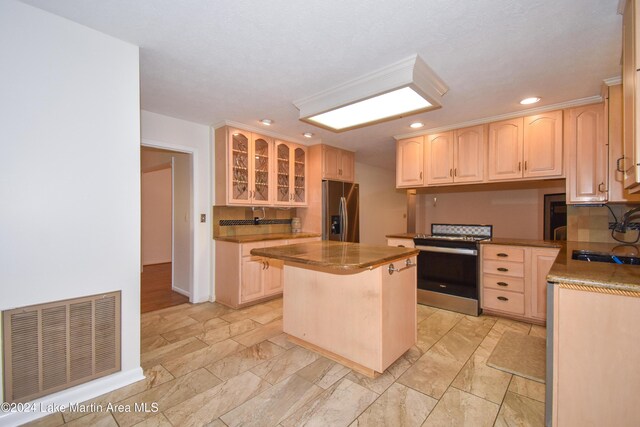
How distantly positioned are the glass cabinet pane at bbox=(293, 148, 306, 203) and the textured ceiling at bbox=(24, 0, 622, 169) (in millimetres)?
1562

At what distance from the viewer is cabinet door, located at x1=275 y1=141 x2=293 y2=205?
4035 mm

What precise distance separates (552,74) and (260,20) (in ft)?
7.52

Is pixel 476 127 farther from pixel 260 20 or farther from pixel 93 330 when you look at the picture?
pixel 93 330

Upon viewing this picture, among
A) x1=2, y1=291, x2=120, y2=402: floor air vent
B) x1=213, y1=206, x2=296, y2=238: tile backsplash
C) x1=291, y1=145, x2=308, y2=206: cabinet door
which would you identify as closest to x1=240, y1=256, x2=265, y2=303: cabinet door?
x1=213, y1=206, x2=296, y2=238: tile backsplash

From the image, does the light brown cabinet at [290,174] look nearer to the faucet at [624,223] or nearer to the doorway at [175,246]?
the doorway at [175,246]

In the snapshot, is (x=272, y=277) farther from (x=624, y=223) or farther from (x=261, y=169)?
(x=624, y=223)

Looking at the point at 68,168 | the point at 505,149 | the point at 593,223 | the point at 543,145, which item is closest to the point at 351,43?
the point at 68,168

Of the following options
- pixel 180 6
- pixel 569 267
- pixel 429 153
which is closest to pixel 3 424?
pixel 180 6

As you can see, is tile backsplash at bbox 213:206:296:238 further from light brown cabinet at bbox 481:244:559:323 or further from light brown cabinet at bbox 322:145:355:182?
light brown cabinet at bbox 481:244:559:323

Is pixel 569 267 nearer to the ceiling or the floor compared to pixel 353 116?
nearer to the floor

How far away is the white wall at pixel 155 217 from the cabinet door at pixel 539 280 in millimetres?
6669

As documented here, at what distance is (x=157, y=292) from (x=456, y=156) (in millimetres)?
4557

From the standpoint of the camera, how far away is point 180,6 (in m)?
1.53

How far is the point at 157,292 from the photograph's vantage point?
Result: 4105 mm
